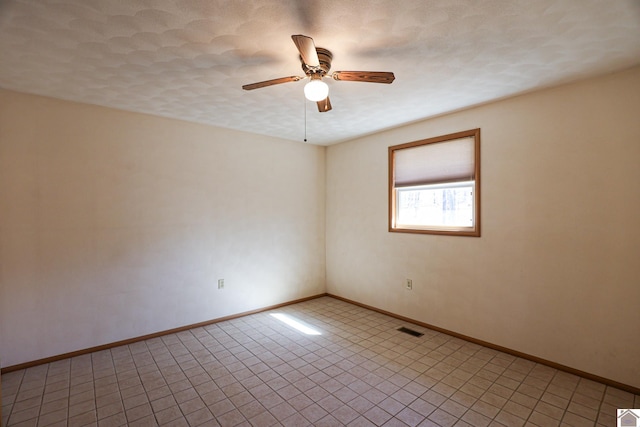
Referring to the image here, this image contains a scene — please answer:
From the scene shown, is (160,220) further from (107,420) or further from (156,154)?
(107,420)

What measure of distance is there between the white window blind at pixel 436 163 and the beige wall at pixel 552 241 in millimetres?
165

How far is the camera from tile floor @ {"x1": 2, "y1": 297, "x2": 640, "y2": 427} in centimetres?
206

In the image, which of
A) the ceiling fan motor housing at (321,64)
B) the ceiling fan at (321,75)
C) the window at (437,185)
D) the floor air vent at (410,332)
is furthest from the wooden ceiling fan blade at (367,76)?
the floor air vent at (410,332)

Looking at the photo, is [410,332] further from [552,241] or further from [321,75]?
[321,75]

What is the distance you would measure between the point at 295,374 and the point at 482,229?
2.41 meters

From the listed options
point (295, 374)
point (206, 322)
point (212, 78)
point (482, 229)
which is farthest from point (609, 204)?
point (206, 322)

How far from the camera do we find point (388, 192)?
161 inches

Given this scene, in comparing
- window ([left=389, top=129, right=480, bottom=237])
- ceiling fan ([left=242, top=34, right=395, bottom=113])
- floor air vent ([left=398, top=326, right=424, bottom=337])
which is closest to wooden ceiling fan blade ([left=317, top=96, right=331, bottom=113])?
ceiling fan ([left=242, top=34, right=395, bottom=113])

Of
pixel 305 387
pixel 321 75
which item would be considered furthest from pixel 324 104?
pixel 305 387

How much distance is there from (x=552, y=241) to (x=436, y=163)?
1.44 m

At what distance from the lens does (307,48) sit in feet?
5.59

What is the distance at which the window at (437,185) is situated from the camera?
10.8 feet

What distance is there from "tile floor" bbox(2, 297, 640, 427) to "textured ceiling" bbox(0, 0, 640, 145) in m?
2.58

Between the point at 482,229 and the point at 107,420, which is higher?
the point at 482,229
